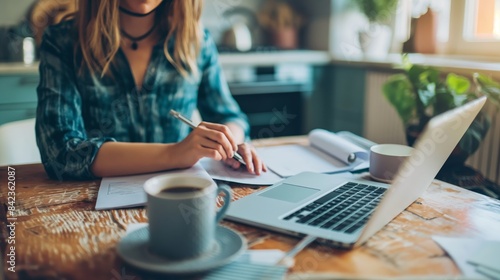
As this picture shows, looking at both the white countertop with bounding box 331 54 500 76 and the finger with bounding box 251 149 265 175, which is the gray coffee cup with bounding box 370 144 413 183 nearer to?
the finger with bounding box 251 149 265 175

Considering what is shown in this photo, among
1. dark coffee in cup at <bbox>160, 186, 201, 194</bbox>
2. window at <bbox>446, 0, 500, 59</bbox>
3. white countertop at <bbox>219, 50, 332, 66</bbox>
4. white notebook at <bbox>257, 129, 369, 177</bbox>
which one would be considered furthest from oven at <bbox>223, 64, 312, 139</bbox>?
dark coffee in cup at <bbox>160, 186, 201, 194</bbox>

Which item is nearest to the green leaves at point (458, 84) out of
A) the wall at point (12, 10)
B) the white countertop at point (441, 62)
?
the white countertop at point (441, 62)

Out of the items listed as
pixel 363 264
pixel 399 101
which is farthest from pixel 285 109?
pixel 363 264

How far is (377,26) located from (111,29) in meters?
1.95

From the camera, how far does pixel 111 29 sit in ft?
3.96

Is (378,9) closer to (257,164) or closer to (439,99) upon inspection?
(439,99)

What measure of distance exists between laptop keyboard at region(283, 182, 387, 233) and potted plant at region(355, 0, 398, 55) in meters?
1.96

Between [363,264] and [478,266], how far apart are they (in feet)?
0.47

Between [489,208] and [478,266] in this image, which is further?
[489,208]

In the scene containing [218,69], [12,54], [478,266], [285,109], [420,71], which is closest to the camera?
[478,266]

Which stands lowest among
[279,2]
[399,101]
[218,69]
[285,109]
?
[285,109]

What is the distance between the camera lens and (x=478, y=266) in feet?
1.91

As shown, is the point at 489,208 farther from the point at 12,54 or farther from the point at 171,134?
the point at 12,54

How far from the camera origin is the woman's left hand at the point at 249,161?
0.98 m
